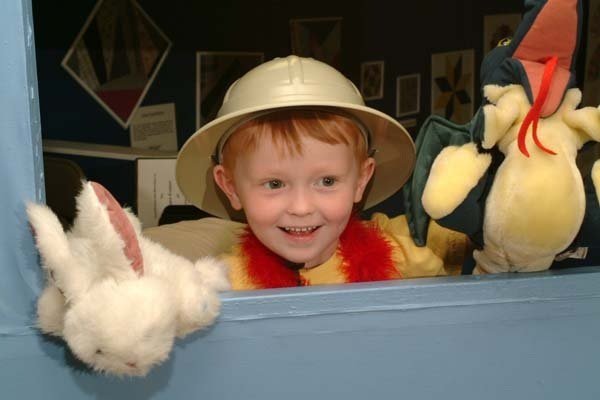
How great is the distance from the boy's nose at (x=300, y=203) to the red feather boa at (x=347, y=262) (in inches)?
5.9

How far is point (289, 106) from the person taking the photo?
2.85 feet

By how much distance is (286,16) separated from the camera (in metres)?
1.95

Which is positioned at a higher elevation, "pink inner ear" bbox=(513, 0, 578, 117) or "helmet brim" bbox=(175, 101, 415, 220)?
"pink inner ear" bbox=(513, 0, 578, 117)

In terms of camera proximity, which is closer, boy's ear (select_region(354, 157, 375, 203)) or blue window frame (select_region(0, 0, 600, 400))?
blue window frame (select_region(0, 0, 600, 400))

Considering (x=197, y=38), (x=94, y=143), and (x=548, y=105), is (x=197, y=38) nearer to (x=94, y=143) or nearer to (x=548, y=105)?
(x=94, y=143)

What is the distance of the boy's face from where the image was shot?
891mm

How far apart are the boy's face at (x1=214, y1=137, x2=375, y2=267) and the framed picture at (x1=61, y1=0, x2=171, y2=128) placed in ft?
3.38

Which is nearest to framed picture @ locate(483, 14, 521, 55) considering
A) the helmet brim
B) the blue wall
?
the blue wall

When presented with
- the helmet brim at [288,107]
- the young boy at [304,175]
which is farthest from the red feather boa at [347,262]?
the helmet brim at [288,107]

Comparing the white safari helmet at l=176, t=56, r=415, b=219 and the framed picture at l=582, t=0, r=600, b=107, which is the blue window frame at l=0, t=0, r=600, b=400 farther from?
the framed picture at l=582, t=0, r=600, b=107

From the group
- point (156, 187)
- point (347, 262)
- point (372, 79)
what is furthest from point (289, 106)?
point (372, 79)

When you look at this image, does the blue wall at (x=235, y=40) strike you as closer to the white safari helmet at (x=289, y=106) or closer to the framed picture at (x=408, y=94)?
the framed picture at (x=408, y=94)

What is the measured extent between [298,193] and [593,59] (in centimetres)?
141

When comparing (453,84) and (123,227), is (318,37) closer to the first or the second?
(453,84)
